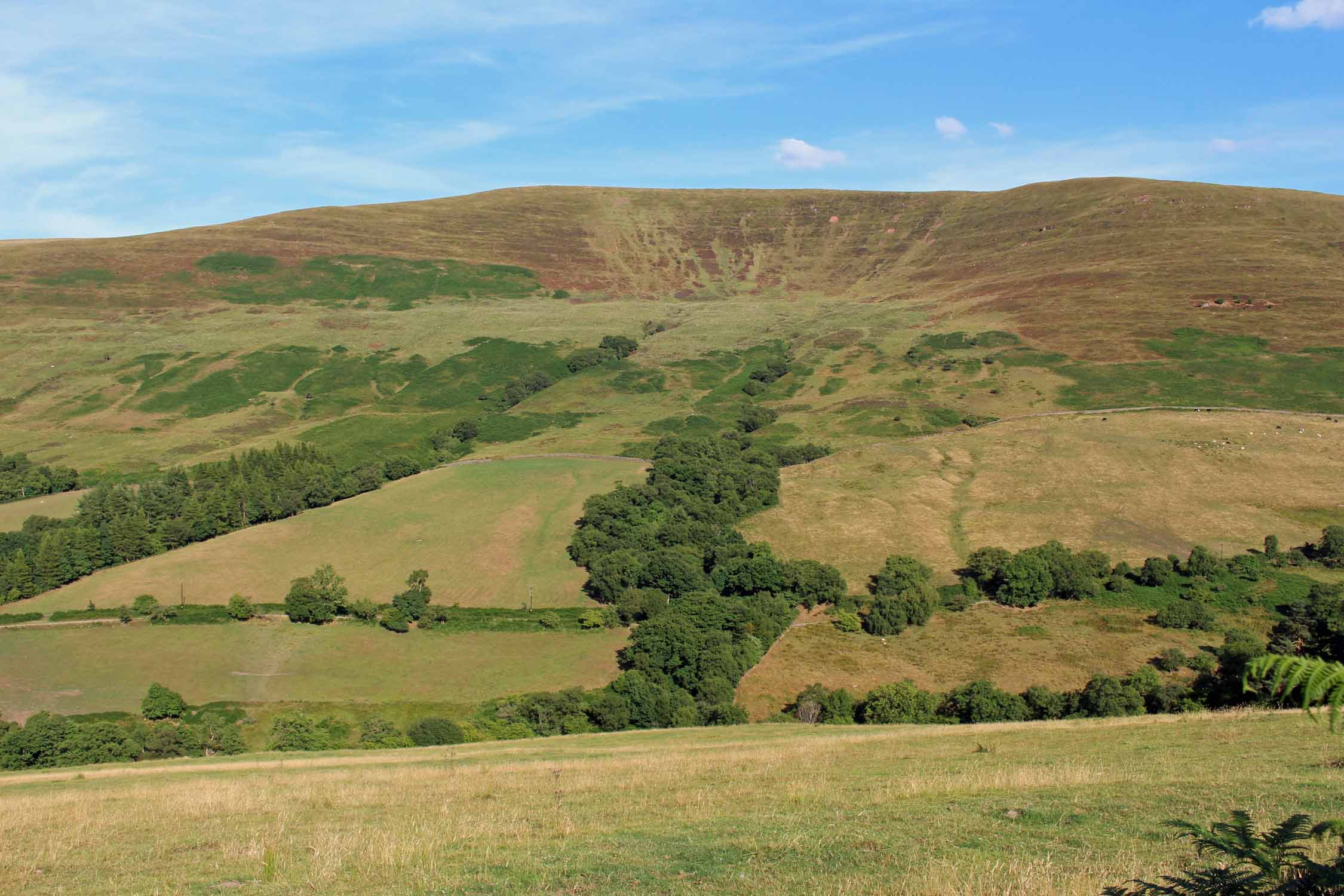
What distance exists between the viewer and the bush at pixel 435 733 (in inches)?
2363

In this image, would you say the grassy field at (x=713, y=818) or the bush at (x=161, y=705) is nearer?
the grassy field at (x=713, y=818)

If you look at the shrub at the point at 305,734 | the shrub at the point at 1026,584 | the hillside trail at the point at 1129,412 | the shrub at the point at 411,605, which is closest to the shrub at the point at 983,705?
the shrub at the point at 1026,584

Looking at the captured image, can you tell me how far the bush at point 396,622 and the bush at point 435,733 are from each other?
27079mm

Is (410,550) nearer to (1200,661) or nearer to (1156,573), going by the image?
(1156,573)

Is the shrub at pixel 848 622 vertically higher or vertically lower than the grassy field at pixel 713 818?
lower

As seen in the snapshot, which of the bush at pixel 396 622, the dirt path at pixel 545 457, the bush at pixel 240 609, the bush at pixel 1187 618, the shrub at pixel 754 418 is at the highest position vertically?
the shrub at pixel 754 418

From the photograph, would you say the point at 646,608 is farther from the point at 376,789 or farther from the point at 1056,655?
the point at 376,789

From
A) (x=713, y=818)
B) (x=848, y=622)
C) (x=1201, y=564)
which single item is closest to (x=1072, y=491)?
(x=1201, y=564)

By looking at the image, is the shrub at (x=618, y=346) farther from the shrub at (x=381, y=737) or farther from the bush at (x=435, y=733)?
the bush at (x=435, y=733)

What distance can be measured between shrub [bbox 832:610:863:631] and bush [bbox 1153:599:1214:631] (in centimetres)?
2503

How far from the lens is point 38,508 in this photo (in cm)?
12169

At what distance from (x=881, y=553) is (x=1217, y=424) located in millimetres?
59970

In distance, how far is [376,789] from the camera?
1002 inches

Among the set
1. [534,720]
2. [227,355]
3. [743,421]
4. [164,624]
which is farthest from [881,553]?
[227,355]
